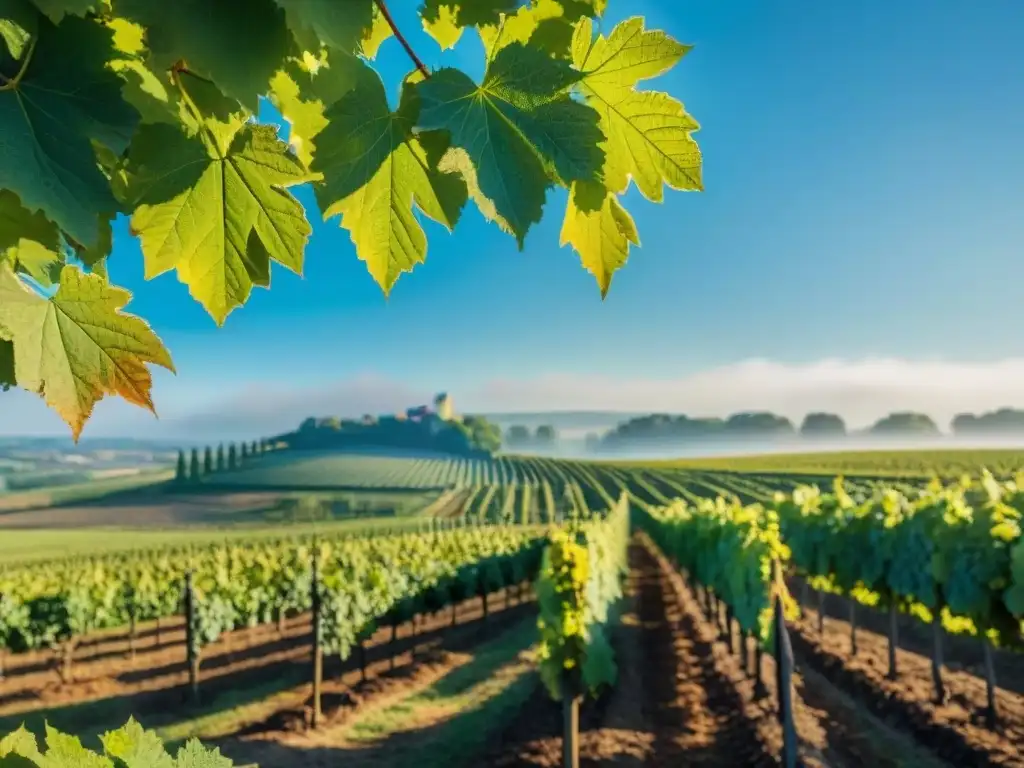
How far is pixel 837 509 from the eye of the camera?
1345 centimetres

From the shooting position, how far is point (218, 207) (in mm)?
788

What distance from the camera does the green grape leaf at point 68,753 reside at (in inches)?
25.9

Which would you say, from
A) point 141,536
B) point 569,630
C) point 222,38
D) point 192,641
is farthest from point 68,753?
point 141,536

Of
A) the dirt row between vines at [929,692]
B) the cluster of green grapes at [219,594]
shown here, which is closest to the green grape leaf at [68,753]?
the dirt row between vines at [929,692]

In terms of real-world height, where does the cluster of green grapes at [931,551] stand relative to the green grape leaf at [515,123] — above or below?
below

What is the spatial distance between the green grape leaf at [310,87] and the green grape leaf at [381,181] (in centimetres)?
2

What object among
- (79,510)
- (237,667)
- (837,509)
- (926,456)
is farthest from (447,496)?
(837,509)

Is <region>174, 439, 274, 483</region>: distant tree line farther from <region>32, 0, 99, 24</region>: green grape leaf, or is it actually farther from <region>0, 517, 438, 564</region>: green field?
<region>32, 0, 99, 24</region>: green grape leaf

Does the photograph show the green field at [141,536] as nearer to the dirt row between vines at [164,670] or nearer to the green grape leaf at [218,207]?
the dirt row between vines at [164,670]

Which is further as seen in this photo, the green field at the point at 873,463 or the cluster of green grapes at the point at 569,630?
the green field at the point at 873,463

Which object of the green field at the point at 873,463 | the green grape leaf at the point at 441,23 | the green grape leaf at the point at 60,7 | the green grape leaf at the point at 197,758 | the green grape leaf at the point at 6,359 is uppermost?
the green grape leaf at the point at 441,23

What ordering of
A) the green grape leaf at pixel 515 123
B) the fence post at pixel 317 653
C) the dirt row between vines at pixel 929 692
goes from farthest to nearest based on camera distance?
the fence post at pixel 317 653 < the dirt row between vines at pixel 929 692 < the green grape leaf at pixel 515 123

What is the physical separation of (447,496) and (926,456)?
44.9m

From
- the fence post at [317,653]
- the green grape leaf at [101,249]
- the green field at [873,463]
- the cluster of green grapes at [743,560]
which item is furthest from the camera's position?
the green field at [873,463]
